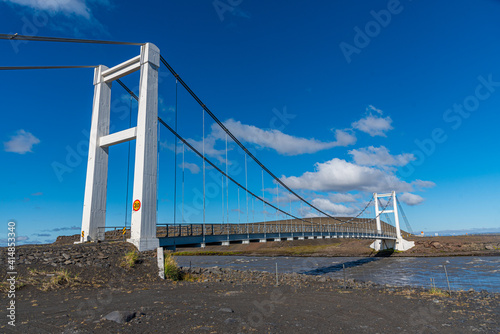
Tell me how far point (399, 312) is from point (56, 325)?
9.95m

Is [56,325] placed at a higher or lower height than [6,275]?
lower

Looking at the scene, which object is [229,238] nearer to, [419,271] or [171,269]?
[171,269]

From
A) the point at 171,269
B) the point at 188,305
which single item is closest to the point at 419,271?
the point at 171,269

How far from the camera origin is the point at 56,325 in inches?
271

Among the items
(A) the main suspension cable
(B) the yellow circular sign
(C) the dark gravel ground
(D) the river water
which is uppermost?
(A) the main suspension cable

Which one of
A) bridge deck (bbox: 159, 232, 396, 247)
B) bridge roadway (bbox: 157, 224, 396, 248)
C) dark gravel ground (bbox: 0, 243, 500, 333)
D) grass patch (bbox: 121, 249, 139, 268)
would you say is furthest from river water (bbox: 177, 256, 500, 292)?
grass patch (bbox: 121, 249, 139, 268)

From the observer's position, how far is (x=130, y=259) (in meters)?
13.1

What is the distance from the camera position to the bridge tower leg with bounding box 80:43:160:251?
14.3 m

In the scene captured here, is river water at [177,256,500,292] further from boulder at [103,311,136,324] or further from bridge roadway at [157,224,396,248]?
boulder at [103,311,136,324]

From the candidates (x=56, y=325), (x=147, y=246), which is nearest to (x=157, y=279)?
(x=147, y=246)

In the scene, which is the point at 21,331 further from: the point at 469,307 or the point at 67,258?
the point at 469,307

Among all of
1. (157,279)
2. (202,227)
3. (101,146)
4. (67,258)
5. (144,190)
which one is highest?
(101,146)

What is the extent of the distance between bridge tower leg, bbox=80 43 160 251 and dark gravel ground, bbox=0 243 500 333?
1651mm

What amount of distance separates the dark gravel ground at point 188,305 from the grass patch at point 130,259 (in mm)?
186
